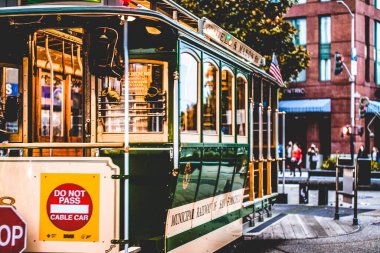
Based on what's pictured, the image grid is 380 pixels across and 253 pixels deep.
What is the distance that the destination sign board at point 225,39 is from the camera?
860cm

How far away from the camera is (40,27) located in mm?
6867

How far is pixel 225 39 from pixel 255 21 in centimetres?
1276

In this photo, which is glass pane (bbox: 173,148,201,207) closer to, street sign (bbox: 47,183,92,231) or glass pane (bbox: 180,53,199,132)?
glass pane (bbox: 180,53,199,132)

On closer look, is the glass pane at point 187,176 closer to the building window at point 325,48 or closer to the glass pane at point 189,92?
the glass pane at point 189,92

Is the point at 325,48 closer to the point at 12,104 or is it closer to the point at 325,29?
the point at 325,29

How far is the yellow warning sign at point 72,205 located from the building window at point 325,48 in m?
38.8

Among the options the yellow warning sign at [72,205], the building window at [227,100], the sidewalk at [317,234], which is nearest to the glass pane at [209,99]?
the building window at [227,100]

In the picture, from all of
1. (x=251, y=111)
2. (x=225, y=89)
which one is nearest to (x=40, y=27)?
(x=225, y=89)

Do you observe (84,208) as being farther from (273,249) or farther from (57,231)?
(273,249)

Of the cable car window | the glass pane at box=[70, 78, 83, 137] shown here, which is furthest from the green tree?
the cable car window

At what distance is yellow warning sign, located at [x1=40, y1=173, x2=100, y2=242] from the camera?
20.6 ft

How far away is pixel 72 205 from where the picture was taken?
627 centimetres

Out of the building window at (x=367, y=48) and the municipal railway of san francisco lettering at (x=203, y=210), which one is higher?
the building window at (x=367, y=48)

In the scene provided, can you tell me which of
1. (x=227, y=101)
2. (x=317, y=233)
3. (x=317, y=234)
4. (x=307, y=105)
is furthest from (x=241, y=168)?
(x=307, y=105)
